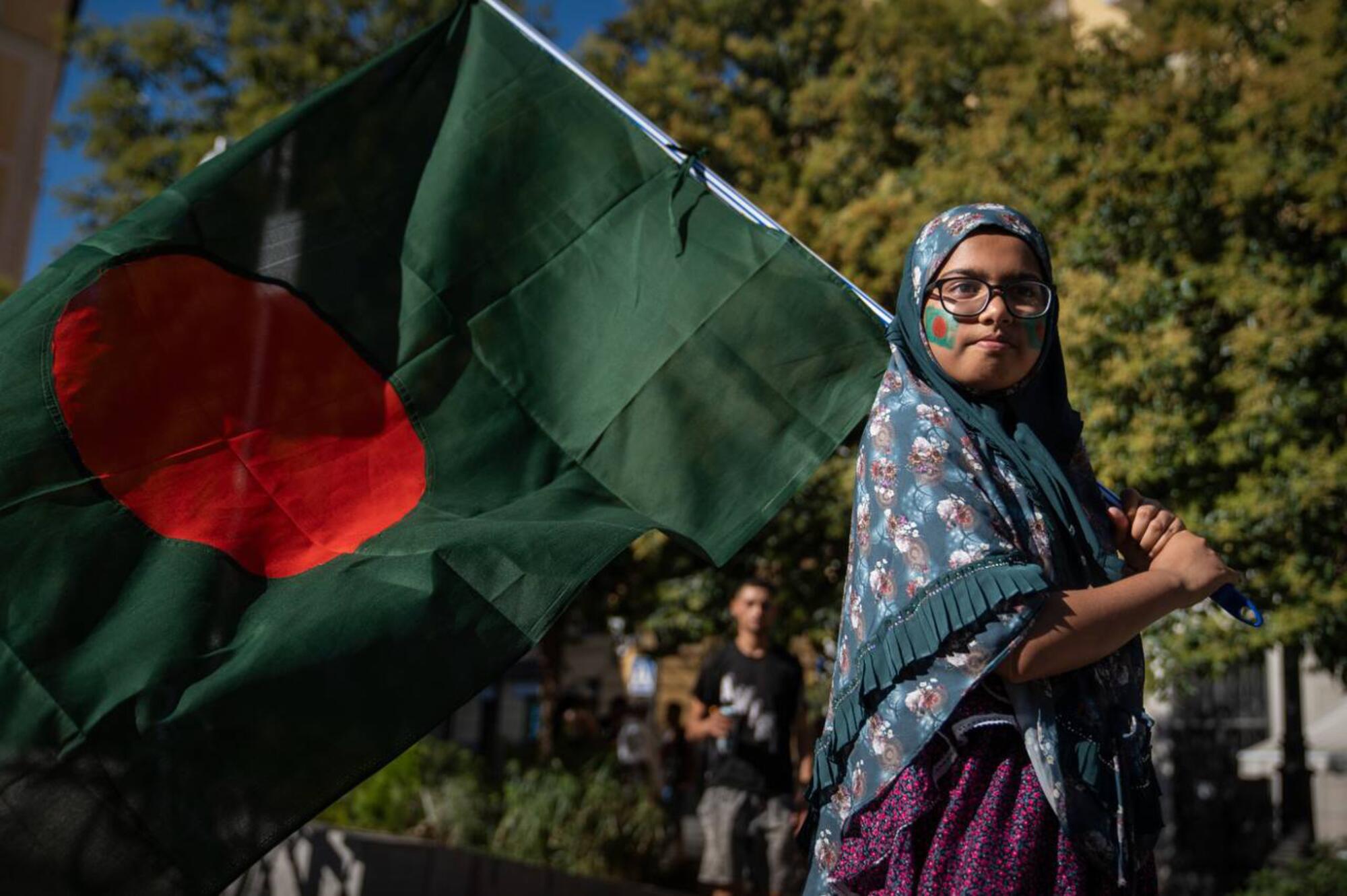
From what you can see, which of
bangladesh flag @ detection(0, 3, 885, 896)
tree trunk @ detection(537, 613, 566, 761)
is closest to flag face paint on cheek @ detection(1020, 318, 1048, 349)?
bangladesh flag @ detection(0, 3, 885, 896)

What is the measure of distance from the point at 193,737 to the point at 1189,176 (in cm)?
825

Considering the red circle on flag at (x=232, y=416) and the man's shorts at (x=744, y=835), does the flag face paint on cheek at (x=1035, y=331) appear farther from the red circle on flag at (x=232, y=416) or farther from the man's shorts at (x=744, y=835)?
the man's shorts at (x=744, y=835)

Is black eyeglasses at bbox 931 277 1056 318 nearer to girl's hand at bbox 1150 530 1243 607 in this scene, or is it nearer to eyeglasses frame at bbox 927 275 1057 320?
eyeglasses frame at bbox 927 275 1057 320

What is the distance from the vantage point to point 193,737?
104 inches

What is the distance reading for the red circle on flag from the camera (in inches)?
122

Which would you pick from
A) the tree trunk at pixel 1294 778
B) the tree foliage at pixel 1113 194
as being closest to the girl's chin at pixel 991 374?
the tree foliage at pixel 1113 194

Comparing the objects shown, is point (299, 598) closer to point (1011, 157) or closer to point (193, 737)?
point (193, 737)

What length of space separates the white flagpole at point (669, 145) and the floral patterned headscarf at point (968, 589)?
1.03 meters

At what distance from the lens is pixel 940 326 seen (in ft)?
8.55

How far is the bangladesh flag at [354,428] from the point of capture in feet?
8.72

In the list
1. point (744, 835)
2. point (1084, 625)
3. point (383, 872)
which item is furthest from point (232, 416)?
point (744, 835)

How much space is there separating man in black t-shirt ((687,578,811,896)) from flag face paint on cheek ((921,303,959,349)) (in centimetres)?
501

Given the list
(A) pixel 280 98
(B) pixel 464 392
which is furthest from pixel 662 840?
(A) pixel 280 98

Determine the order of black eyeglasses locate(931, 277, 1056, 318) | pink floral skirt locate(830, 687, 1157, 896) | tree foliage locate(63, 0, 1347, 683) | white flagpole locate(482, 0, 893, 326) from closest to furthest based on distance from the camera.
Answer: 1. pink floral skirt locate(830, 687, 1157, 896)
2. black eyeglasses locate(931, 277, 1056, 318)
3. white flagpole locate(482, 0, 893, 326)
4. tree foliage locate(63, 0, 1347, 683)
